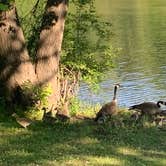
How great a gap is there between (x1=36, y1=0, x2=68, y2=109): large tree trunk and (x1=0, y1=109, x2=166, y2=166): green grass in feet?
4.40

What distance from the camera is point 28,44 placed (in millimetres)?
14477

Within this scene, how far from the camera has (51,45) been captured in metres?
13.1

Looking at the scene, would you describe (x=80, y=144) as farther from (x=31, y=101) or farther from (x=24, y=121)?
(x=31, y=101)

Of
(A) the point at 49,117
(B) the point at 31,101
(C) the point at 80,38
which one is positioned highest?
(C) the point at 80,38

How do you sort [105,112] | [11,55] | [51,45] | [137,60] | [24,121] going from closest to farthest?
[24,121] → [105,112] → [11,55] → [51,45] → [137,60]

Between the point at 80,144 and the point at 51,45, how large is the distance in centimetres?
370

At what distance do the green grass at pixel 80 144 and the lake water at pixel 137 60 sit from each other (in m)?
10.6

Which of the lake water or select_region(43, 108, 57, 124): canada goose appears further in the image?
the lake water

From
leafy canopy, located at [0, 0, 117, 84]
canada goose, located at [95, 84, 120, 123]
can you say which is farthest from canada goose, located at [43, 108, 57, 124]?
leafy canopy, located at [0, 0, 117, 84]

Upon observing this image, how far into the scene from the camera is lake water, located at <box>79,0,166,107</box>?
2451 cm

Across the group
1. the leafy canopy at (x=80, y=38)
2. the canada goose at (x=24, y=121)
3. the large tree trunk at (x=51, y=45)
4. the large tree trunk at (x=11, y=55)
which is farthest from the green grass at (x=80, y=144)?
the leafy canopy at (x=80, y=38)

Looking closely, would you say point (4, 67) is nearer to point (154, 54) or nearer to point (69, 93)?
point (69, 93)

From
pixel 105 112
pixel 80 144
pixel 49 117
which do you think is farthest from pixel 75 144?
pixel 105 112

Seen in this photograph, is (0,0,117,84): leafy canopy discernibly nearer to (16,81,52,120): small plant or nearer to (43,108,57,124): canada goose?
(16,81,52,120): small plant
